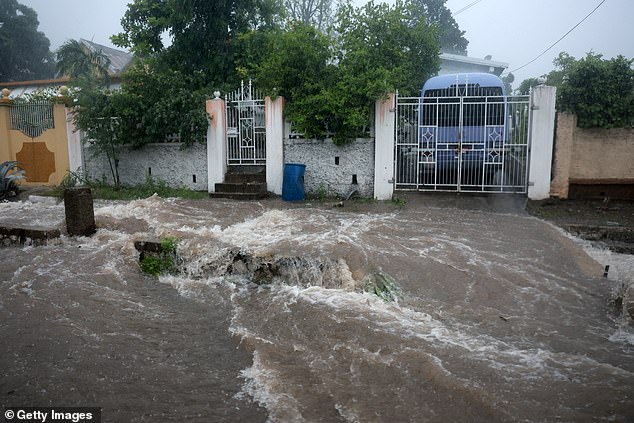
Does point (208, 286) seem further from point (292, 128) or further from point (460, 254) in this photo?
point (292, 128)

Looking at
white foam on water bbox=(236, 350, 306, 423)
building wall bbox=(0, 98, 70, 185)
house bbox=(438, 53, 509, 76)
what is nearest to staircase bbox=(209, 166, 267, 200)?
building wall bbox=(0, 98, 70, 185)

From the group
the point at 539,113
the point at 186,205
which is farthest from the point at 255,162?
the point at 539,113

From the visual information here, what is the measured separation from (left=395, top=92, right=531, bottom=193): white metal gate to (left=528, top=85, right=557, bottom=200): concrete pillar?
176mm

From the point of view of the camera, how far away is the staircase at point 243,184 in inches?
439

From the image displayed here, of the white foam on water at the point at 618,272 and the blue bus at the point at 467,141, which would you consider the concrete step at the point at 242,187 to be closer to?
the blue bus at the point at 467,141

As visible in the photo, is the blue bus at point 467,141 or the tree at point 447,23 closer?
the blue bus at point 467,141

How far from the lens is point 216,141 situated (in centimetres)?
1177

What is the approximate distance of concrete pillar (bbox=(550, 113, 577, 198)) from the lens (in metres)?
9.57

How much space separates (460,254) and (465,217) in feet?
Answer: 8.30

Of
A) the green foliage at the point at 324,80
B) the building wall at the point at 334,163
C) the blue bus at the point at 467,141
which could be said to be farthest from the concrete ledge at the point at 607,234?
the green foliage at the point at 324,80

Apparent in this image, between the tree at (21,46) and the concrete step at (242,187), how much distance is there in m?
25.3

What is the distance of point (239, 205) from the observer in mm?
10266

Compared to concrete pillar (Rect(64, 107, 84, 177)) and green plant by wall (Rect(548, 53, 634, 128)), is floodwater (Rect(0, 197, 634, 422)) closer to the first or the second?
green plant by wall (Rect(548, 53, 634, 128))

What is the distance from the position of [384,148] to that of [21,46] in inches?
1140
